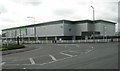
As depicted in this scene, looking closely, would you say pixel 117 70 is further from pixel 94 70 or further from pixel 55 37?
pixel 55 37

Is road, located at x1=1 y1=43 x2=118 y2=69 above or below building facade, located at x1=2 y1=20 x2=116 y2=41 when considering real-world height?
below

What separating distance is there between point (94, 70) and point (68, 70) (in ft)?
4.45

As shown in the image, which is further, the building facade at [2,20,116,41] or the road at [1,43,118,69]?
the building facade at [2,20,116,41]

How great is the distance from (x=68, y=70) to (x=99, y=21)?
289 feet

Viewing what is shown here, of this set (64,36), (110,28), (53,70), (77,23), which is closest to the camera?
(53,70)

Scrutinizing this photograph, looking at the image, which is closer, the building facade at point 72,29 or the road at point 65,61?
the road at point 65,61

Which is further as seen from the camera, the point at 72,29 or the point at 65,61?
the point at 72,29

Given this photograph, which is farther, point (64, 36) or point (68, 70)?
point (64, 36)

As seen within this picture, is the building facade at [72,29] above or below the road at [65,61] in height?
above

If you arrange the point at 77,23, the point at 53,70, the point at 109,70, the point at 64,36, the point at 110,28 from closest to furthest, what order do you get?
the point at 109,70 → the point at 53,70 → the point at 64,36 → the point at 77,23 → the point at 110,28

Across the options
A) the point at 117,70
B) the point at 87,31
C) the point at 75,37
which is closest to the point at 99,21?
the point at 87,31

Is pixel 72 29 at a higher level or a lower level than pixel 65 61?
higher

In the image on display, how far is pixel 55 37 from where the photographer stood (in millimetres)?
92812

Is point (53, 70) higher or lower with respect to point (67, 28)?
lower
